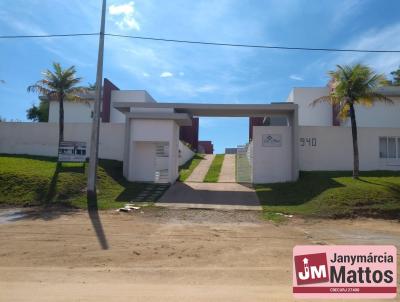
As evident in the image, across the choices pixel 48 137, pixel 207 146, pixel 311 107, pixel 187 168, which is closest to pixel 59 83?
pixel 48 137

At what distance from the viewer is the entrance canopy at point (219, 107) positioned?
923 inches

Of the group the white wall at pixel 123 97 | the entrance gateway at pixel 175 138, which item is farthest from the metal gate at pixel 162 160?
the white wall at pixel 123 97

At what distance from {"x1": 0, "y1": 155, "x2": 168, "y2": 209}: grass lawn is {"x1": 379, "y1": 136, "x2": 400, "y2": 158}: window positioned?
48.3ft

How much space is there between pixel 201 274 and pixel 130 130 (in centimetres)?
1734

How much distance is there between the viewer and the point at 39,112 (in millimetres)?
50906

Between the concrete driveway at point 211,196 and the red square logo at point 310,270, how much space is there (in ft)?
37.3

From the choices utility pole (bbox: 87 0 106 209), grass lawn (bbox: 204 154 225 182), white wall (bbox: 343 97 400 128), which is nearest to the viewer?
utility pole (bbox: 87 0 106 209)

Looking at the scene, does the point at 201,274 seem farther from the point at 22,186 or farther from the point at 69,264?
the point at 22,186

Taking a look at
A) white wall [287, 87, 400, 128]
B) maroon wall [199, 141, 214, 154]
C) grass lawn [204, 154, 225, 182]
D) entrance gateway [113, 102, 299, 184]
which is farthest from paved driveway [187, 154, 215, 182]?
maroon wall [199, 141, 214, 154]

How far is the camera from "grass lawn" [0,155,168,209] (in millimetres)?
17844

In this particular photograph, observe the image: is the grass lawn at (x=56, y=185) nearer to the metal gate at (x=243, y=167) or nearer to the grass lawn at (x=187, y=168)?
the grass lawn at (x=187, y=168)

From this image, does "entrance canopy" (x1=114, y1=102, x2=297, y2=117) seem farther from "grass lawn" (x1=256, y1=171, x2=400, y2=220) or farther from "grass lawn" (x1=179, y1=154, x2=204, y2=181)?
"grass lawn" (x1=179, y1=154, x2=204, y2=181)

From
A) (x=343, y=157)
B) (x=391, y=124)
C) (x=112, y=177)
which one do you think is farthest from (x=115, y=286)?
(x=391, y=124)

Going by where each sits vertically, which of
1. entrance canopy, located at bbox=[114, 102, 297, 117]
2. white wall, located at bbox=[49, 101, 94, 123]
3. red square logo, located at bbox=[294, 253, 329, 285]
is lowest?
red square logo, located at bbox=[294, 253, 329, 285]
